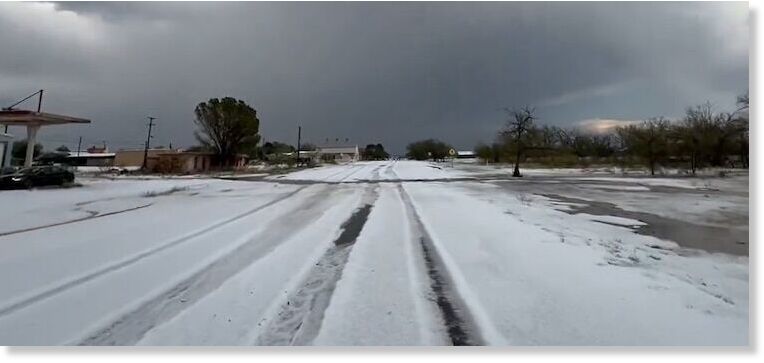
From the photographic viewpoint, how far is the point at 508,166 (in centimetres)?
1616

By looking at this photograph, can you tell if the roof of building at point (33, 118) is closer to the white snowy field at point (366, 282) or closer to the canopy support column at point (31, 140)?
the canopy support column at point (31, 140)

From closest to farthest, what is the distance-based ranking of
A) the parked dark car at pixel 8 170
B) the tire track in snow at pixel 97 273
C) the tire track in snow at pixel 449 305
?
the tire track in snow at pixel 449 305, the tire track in snow at pixel 97 273, the parked dark car at pixel 8 170

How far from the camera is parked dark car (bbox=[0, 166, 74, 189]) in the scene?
34.7 ft

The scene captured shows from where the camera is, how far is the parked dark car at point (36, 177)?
10.6 m

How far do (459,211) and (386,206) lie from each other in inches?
68.5

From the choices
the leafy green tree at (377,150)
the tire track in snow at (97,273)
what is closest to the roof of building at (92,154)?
the tire track in snow at (97,273)

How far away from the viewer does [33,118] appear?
508 cm

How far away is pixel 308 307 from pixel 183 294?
40.8 inches

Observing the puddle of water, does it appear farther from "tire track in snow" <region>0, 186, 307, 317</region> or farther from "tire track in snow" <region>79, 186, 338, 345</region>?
"tire track in snow" <region>0, 186, 307, 317</region>

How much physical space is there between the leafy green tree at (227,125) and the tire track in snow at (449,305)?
3936mm

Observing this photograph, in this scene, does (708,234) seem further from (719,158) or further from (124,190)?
(124,190)

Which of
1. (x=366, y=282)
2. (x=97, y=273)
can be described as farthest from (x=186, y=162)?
(x=366, y=282)

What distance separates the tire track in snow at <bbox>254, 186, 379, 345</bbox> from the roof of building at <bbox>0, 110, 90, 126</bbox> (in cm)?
423

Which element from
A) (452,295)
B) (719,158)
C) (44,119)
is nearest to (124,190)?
(44,119)
